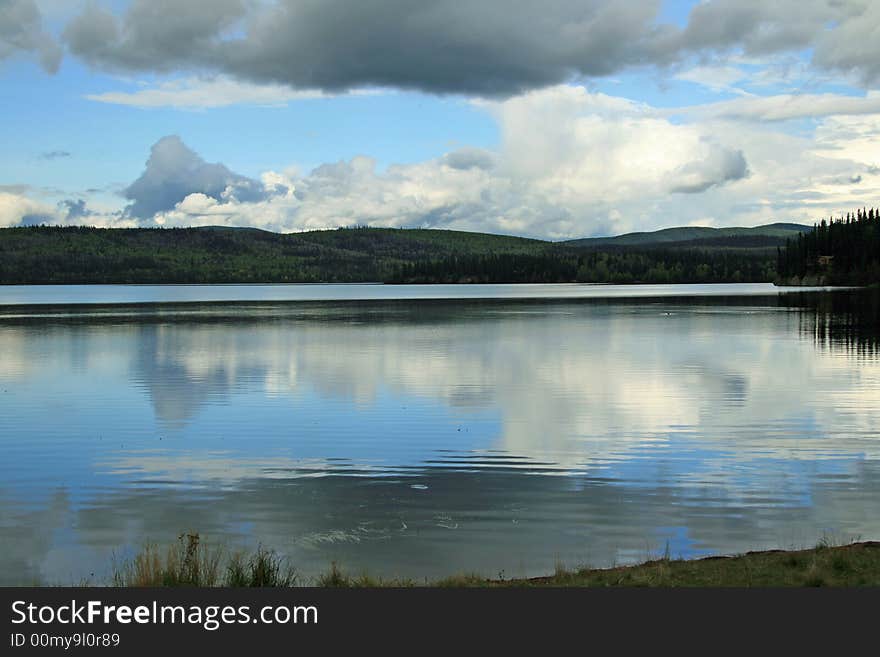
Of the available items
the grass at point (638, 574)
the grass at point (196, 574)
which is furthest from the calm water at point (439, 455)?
the grass at point (196, 574)

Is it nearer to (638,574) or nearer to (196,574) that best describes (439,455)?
(638,574)

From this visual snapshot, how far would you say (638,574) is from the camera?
13.0 meters

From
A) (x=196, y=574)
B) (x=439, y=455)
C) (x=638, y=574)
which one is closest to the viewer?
(x=196, y=574)

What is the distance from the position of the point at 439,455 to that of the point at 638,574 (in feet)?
42.1

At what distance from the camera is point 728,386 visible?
40.9 meters

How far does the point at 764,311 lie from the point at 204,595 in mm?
108816

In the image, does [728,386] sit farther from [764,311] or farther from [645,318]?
[764,311]

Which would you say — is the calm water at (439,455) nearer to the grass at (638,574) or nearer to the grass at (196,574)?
the grass at (638,574)

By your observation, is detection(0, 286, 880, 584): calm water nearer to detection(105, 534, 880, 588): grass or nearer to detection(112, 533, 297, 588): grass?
detection(105, 534, 880, 588): grass

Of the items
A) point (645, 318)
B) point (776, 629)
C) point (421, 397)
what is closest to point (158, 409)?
point (421, 397)

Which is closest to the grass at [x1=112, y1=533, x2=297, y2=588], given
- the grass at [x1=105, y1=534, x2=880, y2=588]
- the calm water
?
the grass at [x1=105, y1=534, x2=880, y2=588]

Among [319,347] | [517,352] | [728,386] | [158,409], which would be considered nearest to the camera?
[158,409]

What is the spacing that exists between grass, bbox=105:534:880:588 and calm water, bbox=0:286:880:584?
1.41 metres

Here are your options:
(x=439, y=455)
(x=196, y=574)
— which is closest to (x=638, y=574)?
(x=196, y=574)
